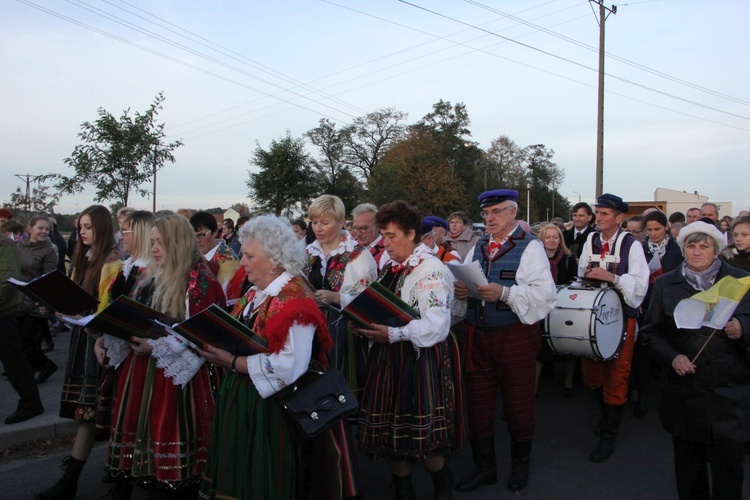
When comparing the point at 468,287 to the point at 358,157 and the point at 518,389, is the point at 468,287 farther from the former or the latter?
the point at 358,157

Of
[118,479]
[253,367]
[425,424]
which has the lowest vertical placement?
[118,479]

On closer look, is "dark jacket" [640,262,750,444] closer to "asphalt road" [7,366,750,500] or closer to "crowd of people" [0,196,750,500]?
"crowd of people" [0,196,750,500]

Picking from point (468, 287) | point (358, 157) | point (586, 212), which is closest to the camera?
point (468, 287)

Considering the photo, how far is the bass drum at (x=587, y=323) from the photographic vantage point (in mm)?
4668

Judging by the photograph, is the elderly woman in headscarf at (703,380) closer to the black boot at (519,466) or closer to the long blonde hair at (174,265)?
the black boot at (519,466)

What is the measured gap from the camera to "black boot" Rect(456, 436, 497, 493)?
4.20 meters

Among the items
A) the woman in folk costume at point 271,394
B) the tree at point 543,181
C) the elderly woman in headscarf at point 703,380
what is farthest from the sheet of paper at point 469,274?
the tree at point 543,181

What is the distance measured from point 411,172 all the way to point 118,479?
47.9 meters

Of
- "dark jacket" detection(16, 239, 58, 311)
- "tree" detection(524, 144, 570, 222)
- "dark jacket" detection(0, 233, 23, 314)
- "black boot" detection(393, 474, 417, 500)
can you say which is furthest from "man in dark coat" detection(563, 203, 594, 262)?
"tree" detection(524, 144, 570, 222)

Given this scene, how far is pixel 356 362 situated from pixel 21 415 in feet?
10.2

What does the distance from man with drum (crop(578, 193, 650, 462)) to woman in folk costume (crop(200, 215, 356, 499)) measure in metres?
2.78

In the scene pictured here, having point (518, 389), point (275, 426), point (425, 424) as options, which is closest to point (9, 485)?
point (275, 426)

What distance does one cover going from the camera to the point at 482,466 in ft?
13.9

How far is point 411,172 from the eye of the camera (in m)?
50.5
